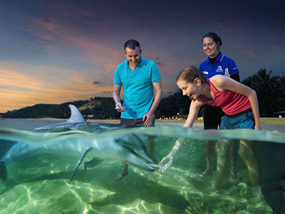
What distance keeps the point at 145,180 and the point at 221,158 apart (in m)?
1.52

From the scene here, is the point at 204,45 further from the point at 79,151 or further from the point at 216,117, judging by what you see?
the point at 79,151

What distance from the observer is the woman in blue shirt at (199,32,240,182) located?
14.6ft

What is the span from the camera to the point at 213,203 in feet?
13.7

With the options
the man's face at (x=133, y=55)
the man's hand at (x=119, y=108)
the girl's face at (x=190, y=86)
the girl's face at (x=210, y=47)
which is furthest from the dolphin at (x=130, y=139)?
the girl's face at (x=210, y=47)

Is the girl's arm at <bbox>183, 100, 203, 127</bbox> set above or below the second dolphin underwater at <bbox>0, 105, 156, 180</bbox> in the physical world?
above

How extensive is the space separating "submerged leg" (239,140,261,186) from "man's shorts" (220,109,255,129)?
0.67 m

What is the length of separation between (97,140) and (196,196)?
7.04ft

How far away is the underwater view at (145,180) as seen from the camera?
4078mm

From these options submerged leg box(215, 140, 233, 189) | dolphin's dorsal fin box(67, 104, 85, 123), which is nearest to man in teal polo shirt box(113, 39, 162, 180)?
submerged leg box(215, 140, 233, 189)

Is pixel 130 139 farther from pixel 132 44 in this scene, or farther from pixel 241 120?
pixel 241 120

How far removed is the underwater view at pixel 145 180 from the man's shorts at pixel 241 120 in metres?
0.19

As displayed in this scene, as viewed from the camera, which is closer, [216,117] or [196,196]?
[196,196]

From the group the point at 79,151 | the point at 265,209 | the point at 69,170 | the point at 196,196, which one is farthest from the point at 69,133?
the point at 265,209

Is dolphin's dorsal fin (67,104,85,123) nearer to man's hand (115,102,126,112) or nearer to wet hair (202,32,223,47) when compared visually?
man's hand (115,102,126,112)
